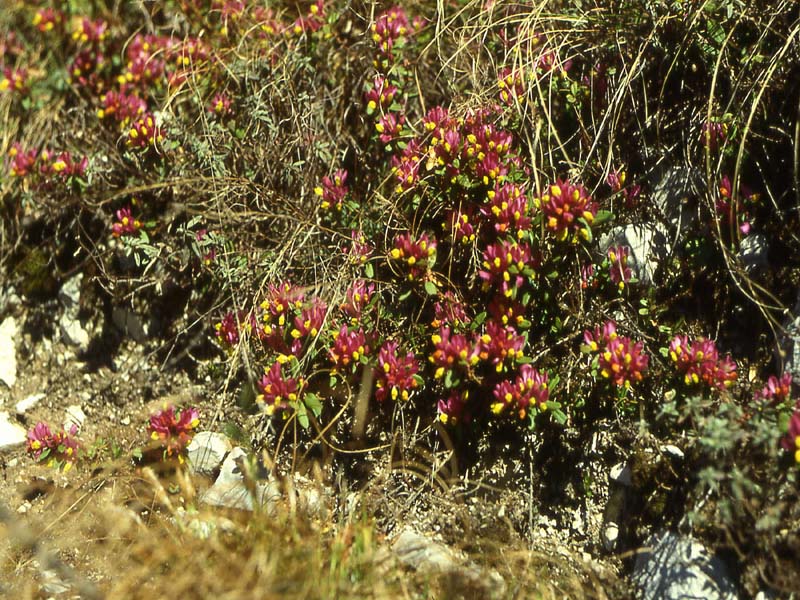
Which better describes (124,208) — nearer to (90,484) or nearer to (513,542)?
(90,484)

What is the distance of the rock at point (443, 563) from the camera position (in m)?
2.34

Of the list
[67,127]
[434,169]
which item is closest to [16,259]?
[67,127]

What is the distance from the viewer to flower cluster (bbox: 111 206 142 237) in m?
3.18

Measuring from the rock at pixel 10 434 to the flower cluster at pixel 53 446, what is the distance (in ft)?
0.55

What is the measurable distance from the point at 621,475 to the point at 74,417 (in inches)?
89.3

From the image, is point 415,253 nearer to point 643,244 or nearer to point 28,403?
point 643,244

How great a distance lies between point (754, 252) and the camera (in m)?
2.79

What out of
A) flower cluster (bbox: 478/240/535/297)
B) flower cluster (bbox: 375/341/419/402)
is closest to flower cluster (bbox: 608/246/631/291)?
flower cluster (bbox: 478/240/535/297)

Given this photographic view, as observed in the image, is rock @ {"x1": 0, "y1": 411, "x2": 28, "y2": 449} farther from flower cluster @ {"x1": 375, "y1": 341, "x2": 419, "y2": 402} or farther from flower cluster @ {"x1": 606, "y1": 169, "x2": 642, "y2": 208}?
flower cluster @ {"x1": 606, "y1": 169, "x2": 642, "y2": 208}

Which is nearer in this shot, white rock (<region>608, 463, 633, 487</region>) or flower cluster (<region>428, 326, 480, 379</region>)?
flower cluster (<region>428, 326, 480, 379</region>)

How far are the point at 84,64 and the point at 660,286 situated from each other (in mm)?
2734

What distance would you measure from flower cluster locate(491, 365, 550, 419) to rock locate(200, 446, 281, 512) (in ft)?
2.78

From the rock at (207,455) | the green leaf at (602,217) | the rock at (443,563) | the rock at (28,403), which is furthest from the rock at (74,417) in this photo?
the green leaf at (602,217)

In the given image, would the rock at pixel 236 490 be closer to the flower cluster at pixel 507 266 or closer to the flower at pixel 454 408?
the flower at pixel 454 408
